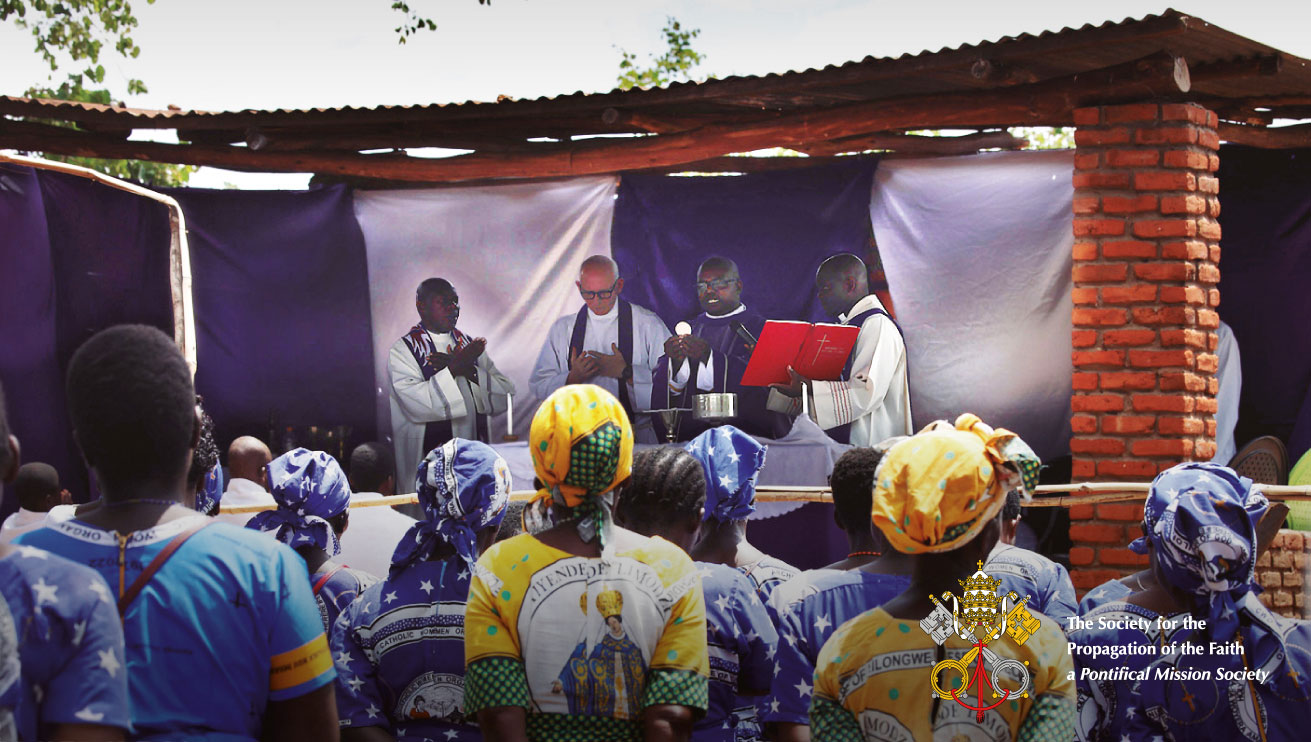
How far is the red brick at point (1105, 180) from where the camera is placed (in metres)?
6.51

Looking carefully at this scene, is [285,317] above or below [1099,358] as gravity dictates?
above

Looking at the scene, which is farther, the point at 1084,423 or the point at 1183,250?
the point at 1084,423

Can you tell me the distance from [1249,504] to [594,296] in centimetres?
553

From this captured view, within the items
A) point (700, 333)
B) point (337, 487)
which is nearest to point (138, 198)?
point (700, 333)

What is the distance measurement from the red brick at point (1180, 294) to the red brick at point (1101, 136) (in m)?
0.83

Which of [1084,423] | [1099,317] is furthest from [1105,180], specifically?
[1084,423]

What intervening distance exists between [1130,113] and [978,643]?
15.5 feet

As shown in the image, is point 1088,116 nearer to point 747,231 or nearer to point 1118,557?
point 747,231

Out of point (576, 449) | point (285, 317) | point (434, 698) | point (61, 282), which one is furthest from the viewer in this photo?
point (285, 317)

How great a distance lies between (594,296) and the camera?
26.7 ft

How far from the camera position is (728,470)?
13.6 feet

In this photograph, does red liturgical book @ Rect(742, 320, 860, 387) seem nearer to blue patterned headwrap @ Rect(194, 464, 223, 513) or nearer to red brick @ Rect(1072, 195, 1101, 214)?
red brick @ Rect(1072, 195, 1101, 214)

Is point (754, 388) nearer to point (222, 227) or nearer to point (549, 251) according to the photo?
point (549, 251)

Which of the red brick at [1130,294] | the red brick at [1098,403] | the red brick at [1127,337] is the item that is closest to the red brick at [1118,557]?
the red brick at [1098,403]
